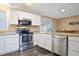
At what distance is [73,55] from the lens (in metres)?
1.08

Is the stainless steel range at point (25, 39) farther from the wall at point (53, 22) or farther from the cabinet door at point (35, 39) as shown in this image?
the wall at point (53, 22)

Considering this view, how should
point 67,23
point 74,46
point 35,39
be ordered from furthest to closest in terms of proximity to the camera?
point 74,46 < point 35,39 < point 67,23

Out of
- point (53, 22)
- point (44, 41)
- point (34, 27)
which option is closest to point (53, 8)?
point (53, 22)

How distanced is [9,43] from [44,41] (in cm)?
44

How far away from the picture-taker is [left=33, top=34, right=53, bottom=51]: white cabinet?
1.13 metres

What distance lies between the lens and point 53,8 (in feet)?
3.49

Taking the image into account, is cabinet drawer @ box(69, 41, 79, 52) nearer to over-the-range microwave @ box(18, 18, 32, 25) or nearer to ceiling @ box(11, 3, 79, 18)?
ceiling @ box(11, 3, 79, 18)

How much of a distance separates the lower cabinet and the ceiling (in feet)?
1.25

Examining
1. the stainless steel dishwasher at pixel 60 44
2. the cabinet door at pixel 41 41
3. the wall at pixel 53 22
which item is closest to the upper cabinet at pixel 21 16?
the wall at pixel 53 22

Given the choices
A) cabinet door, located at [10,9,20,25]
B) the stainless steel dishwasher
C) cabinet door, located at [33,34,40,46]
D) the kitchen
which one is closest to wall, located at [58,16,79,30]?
the kitchen

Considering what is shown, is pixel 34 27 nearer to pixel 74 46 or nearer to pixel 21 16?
pixel 21 16

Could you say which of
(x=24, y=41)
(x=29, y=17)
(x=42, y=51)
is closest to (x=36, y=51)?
(x=42, y=51)

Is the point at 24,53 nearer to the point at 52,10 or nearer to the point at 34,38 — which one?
the point at 34,38

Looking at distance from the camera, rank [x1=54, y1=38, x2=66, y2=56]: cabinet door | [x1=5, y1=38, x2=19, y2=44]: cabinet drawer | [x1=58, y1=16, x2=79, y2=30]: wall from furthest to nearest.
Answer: [x1=54, y1=38, x2=66, y2=56]: cabinet door → [x1=5, y1=38, x2=19, y2=44]: cabinet drawer → [x1=58, y1=16, x2=79, y2=30]: wall
